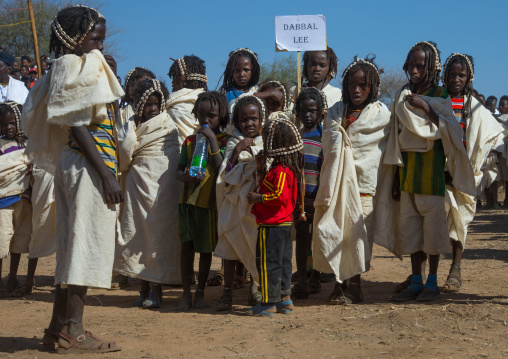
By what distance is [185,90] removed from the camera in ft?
23.9

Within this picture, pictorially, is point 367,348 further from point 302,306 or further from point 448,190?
point 448,190

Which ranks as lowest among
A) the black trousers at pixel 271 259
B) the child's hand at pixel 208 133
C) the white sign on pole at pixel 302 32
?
the black trousers at pixel 271 259

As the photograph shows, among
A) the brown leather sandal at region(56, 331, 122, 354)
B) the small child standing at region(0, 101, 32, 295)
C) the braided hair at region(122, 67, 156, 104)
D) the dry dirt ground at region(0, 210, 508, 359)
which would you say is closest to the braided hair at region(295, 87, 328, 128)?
the dry dirt ground at region(0, 210, 508, 359)

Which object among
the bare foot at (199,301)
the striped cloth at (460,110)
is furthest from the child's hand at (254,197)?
the striped cloth at (460,110)

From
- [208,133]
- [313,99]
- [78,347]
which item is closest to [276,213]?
[208,133]

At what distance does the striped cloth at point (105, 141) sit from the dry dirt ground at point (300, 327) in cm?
132

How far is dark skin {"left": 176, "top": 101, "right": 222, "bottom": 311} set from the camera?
6.02m

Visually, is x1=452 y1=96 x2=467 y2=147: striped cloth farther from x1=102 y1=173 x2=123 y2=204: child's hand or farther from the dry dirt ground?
x1=102 y1=173 x2=123 y2=204: child's hand

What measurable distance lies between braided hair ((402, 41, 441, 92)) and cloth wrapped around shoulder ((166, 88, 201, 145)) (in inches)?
90.3

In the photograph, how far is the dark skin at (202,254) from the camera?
6.02 metres

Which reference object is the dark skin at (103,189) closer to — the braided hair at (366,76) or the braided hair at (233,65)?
the braided hair at (366,76)

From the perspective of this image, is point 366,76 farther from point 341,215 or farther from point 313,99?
point 341,215

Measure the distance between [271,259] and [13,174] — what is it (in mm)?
3123

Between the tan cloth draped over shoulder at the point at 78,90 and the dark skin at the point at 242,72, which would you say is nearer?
the tan cloth draped over shoulder at the point at 78,90
